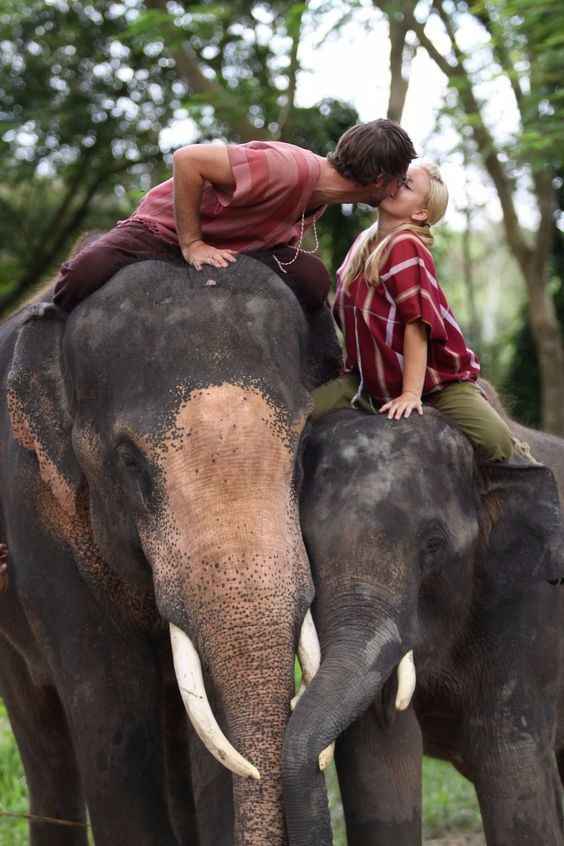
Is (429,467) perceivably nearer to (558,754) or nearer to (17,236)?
(558,754)

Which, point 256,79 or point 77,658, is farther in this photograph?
point 256,79

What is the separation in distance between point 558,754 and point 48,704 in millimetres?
1885

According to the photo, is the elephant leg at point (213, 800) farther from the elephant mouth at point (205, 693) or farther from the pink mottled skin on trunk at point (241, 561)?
the pink mottled skin on trunk at point (241, 561)

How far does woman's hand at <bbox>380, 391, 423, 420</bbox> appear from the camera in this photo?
404 centimetres

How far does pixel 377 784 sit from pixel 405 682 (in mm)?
304

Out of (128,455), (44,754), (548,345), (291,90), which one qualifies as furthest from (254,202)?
(548,345)

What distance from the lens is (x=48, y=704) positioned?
507 centimetres

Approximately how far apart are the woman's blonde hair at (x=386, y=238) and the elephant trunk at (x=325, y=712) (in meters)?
1.05

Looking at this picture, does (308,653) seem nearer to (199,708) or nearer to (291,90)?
(199,708)

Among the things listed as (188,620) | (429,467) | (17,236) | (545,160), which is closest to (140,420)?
(188,620)

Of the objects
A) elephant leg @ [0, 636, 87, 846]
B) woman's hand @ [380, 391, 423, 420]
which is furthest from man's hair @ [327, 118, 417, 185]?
elephant leg @ [0, 636, 87, 846]

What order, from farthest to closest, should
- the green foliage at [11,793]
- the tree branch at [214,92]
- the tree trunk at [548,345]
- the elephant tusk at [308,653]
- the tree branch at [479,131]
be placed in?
the tree trunk at [548,345] → the tree branch at [479,131] → the tree branch at [214,92] → the green foliage at [11,793] → the elephant tusk at [308,653]

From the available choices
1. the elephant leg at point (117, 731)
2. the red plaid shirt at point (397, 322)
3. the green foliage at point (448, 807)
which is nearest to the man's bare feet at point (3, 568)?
the elephant leg at point (117, 731)

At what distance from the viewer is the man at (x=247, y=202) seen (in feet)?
12.6
